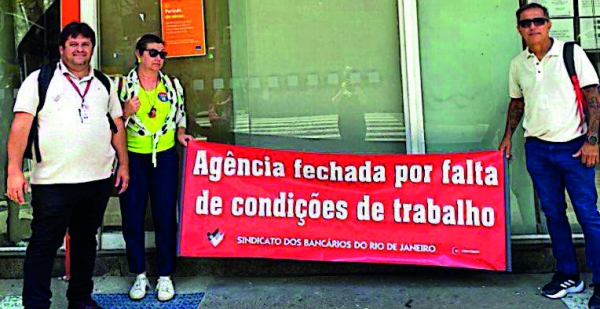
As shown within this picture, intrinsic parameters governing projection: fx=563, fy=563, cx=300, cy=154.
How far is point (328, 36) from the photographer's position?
4.64 meters

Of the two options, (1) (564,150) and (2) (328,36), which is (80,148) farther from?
(1) (564,150)

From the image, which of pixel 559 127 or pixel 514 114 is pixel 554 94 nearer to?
pixel 559 127

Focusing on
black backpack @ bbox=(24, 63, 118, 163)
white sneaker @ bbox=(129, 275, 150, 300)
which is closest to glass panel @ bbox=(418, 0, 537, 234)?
white sneaker @ bbox=(129, 275, 150, 300)

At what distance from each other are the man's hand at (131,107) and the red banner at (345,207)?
0.54 metres

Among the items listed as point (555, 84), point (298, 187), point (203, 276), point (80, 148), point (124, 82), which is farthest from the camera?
point (203, 276)

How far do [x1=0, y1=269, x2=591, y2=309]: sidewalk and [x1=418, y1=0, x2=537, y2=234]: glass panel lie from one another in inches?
24.2

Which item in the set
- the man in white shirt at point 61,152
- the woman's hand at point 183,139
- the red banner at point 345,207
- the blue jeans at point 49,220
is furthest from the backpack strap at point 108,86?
the red banner at point 345,207

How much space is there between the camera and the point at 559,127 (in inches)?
142

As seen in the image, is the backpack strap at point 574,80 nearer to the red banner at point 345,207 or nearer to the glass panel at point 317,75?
the red banner at point 345,207

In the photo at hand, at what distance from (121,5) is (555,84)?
3395 millimetres

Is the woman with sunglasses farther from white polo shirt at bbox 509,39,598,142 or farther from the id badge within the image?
white polo shirt at bbox 509,39,598,142

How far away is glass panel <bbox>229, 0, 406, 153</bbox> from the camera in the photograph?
4.59 meters

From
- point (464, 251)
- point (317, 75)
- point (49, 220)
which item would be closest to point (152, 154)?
point (49, 220)

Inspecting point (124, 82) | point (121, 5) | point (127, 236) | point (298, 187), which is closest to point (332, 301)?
point (298, 187)
